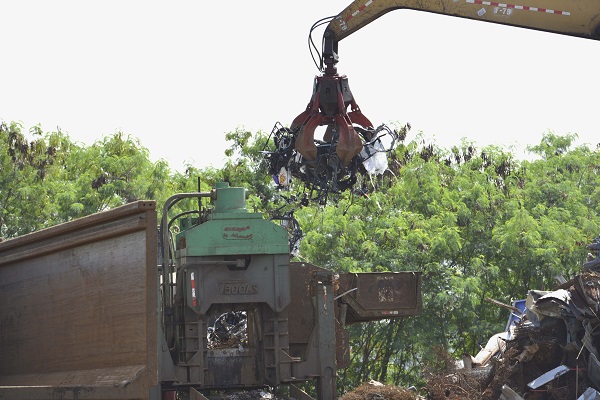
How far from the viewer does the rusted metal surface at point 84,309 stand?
19.4 ft

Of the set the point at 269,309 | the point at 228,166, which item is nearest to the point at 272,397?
the point at 269,309

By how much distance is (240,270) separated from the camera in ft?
28.8

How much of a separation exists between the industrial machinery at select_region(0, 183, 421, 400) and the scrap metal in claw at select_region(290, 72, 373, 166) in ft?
4.82

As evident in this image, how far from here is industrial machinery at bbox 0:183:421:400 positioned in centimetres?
606

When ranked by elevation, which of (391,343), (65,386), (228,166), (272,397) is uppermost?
(228,166)

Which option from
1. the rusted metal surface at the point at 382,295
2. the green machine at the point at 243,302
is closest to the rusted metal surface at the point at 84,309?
the green machine at the point at 243,302

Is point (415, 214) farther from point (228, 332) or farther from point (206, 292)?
point (206, 292)

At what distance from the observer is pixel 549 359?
11.4 metres

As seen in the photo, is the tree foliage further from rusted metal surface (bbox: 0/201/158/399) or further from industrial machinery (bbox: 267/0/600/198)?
rusted metal surface (bbox: 0/201/158/399)

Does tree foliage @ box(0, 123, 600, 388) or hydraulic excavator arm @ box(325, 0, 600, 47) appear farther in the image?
tree foliage @ box(0, 123, 600, 388)

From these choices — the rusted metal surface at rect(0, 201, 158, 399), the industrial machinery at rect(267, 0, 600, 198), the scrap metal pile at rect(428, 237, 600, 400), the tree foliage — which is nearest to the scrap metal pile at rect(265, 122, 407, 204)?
the industrial machinery at rect(267, 0, 600, 198)

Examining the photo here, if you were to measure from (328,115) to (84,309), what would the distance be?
487cm

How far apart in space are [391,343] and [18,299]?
41.9 ft

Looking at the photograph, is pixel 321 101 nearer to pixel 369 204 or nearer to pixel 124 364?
pixel 124 364
